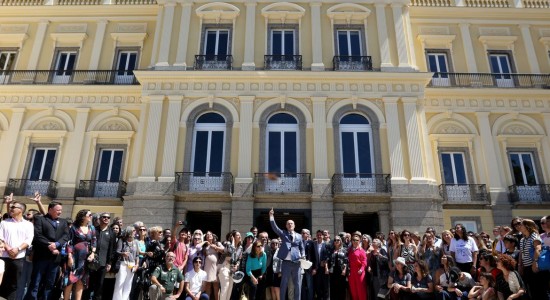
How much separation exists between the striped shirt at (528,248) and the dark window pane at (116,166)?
16.4m

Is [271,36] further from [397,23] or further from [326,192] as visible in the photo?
[326,192]

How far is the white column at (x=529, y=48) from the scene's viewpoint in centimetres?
2100

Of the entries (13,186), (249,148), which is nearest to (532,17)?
(249,148)

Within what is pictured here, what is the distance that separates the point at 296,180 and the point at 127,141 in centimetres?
851

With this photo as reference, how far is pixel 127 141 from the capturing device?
19703mm

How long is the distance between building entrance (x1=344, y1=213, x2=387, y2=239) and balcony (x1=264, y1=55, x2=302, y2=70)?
705 cm

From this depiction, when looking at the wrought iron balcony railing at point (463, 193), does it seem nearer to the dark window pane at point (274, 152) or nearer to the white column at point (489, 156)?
the white column at point (489, 156)

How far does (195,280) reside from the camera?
9.14m

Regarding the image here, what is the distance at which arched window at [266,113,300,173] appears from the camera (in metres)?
17.5

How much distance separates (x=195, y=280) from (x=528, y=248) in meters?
6.73

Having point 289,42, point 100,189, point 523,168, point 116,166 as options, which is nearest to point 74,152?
point 116,166

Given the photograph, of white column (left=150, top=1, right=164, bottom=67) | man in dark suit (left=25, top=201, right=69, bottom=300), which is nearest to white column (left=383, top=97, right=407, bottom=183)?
white column (left=150, top=1, right=164, bottom=67)

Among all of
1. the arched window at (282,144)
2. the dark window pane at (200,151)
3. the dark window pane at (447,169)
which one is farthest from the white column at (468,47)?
the dark window pane at (200,151)

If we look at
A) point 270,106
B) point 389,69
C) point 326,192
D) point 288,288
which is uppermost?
point 389,69
